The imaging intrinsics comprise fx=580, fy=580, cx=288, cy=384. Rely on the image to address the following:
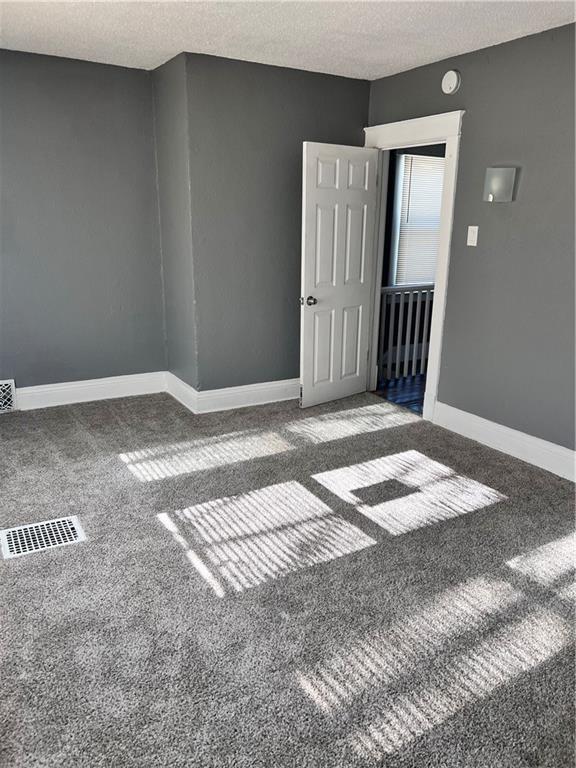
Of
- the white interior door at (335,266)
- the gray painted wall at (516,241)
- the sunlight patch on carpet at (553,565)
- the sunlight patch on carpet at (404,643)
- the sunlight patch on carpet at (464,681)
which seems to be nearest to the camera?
the sunlight patch on carpet at (464,681)

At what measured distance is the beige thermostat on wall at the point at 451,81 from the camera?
366 cm

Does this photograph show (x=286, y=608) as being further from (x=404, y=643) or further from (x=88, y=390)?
(x=88, y=390)

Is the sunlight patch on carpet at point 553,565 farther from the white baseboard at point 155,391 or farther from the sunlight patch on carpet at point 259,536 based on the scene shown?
the white baseboard at point 155,391

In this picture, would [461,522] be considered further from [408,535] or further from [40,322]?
[40,322]

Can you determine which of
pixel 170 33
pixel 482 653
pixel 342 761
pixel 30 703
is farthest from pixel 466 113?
pixel 30 703

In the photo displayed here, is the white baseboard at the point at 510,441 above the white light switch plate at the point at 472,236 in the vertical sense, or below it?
below

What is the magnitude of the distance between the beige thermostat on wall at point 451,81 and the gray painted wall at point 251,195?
857mm

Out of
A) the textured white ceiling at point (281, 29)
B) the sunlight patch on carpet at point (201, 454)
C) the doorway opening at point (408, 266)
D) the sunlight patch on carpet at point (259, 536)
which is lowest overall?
the sunlight patch on carpet at point (259, 536)

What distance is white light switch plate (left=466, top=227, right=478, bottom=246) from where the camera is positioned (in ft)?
12.3

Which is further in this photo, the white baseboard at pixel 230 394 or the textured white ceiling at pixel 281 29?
the white baseboard at pixel 230 394

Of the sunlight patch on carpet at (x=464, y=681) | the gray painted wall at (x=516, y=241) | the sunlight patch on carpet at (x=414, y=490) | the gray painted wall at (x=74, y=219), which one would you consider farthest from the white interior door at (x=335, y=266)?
the sunlight patch on carpet at (x=464, y=681)

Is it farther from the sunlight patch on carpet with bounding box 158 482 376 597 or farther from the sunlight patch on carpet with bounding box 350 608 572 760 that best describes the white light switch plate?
the sunlight patch on carpet with bounding box 350 608 572 760

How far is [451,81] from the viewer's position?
12.1 feet

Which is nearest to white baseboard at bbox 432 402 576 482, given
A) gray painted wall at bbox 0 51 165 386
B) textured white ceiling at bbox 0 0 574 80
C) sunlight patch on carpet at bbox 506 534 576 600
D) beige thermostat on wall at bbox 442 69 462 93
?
sunlight patch on carpet at bbox 506 534 576 600
